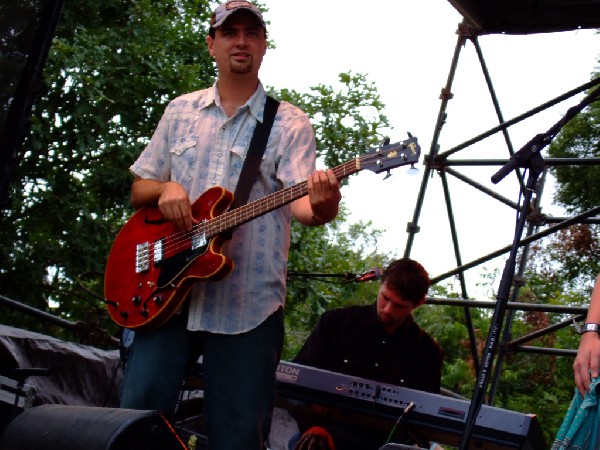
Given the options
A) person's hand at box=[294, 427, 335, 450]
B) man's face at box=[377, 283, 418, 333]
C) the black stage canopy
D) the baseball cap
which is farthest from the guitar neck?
the black stage canopy

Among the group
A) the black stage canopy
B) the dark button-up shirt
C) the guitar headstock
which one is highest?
the black stage canopy

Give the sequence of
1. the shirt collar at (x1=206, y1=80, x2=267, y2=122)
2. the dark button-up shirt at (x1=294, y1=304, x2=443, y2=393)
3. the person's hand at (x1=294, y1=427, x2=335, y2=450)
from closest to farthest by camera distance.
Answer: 1. the shirt collar at (x1=206, y1=80, x2=267, y2=122)
2. the person's hand at (x1=294, y1=427, x2=335, y2=450)
3. the dark button-up shirt at (x1=294, y1=304, x2=443, y2=393)

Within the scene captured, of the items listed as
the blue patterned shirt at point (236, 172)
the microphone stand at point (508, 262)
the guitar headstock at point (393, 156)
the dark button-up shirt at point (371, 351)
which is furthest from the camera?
the dark button-up shirt at point (371, 351)

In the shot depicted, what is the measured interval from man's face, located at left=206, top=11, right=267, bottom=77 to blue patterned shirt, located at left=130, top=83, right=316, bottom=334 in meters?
0.12

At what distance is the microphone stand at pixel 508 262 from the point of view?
102 inches

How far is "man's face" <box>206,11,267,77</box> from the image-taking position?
2.91 metres

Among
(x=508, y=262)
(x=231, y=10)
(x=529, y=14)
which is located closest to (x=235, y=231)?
(x=231, y=10)

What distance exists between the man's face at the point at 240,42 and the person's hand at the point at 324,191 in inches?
18.9

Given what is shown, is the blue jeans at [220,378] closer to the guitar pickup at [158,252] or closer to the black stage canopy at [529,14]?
the guitar pickup at [158,252]

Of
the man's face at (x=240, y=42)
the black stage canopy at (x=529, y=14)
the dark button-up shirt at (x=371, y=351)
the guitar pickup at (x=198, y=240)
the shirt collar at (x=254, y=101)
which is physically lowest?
the dark button-up shirt at (x=371, y=351)

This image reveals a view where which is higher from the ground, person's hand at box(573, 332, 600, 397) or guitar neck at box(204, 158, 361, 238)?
guitar neck at box(204, 158, 361, 238)

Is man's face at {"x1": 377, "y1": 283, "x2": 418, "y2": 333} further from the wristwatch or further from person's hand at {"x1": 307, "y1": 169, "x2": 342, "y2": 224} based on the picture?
the wristwatch

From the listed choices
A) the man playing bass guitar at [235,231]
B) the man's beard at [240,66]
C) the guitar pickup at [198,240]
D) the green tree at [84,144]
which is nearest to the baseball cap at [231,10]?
the man playing bass guitar at [235,231]

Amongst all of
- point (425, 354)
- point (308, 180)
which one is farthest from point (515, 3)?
point (308, 180)
